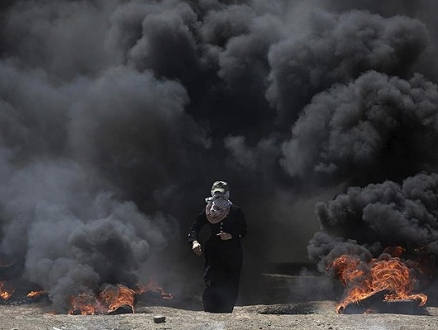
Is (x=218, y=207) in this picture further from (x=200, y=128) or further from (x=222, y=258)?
(x=200, y=128)

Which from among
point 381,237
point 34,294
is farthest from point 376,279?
point 34,294

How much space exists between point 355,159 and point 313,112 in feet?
5.80

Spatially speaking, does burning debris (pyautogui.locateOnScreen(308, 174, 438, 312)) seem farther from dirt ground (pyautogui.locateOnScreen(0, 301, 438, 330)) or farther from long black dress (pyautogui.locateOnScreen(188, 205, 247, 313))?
long black dress (pyautogui.locateOnScreen(188, 205, 247, 313))

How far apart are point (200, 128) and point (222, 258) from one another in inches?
443

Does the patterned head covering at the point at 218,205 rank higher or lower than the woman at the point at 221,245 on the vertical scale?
higher

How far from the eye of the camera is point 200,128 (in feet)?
64.6

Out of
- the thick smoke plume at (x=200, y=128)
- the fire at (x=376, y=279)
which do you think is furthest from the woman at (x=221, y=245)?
the thick smoke plume at (x=200, y=128)

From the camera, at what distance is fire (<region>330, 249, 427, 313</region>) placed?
42.6 feet

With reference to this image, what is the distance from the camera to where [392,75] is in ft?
58.6

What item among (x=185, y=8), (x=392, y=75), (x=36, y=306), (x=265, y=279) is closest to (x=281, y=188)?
(x=265, y=279)

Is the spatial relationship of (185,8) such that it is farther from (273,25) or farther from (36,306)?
(36,306)

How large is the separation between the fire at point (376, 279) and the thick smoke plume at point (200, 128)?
1.92ft

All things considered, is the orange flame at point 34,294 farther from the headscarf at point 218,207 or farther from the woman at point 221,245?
the headscarf at point 218,207

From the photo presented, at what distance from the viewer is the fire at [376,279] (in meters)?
13.0
